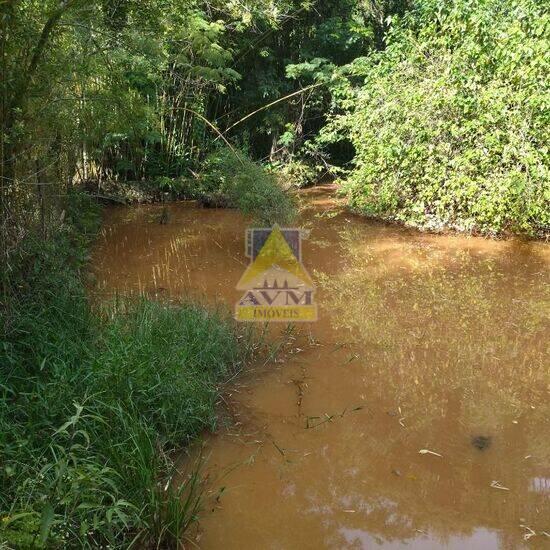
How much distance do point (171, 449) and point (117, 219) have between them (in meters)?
6.38

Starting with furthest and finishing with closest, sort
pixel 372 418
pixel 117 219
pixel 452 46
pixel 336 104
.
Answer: pixel 336 104
pixel 117 219
pixel 452 46
pixel 372 418

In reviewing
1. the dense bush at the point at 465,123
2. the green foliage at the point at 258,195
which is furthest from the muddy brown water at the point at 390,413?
the dense bush at the point at 465,123

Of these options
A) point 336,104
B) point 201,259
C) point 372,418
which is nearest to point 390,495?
point 372,418

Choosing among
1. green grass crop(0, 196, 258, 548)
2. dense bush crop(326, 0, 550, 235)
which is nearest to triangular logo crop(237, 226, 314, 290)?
green grass crop(0, 196, 258, 548)

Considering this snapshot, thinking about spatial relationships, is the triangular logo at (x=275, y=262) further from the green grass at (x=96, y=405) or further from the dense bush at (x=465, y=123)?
the dense bush at (x=465, y=123)

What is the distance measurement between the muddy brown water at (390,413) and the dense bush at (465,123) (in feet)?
2.98

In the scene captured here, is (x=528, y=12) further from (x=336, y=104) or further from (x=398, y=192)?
(x=336, y=104)

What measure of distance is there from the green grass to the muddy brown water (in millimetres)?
233

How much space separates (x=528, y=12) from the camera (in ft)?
21.1

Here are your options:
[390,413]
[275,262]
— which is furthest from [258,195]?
[390,413]

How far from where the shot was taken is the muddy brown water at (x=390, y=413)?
7.97 ft

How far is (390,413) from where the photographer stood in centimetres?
327

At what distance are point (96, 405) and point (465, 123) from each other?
5.90 meters

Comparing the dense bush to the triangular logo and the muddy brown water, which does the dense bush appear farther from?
the triangular logo
